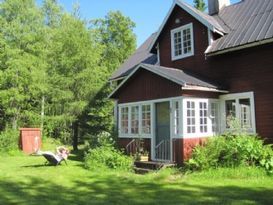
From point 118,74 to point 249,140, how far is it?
9.75m

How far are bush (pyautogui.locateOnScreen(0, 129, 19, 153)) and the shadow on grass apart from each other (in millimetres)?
9747

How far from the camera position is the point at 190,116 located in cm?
1256

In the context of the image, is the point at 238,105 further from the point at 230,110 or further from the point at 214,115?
the point at 214,115

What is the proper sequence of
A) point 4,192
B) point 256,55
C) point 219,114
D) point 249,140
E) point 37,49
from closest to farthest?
point 4,192 → point 249,140 → point 256,55 → point 219,114 → point 37,49

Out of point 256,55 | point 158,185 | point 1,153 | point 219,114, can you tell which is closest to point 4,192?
point 158,185

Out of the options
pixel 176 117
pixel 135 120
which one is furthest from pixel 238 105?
pixel 135 120

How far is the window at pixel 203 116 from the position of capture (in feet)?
42.7

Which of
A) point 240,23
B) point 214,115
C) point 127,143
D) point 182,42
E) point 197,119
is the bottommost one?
point 127,143

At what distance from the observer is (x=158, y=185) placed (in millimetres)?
9797

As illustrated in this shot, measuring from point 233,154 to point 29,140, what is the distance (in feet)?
43.4

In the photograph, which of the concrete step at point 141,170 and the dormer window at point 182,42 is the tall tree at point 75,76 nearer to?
the dormer window at point 182,42

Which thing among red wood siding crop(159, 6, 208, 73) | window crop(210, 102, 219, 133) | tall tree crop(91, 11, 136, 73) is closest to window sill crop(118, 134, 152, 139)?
window crop(210, 102, 219, 133)

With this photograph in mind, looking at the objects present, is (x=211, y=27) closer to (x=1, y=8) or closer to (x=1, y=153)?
(x=1, y=153)

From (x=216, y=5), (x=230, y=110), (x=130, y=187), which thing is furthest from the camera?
(x=216, y=5)
